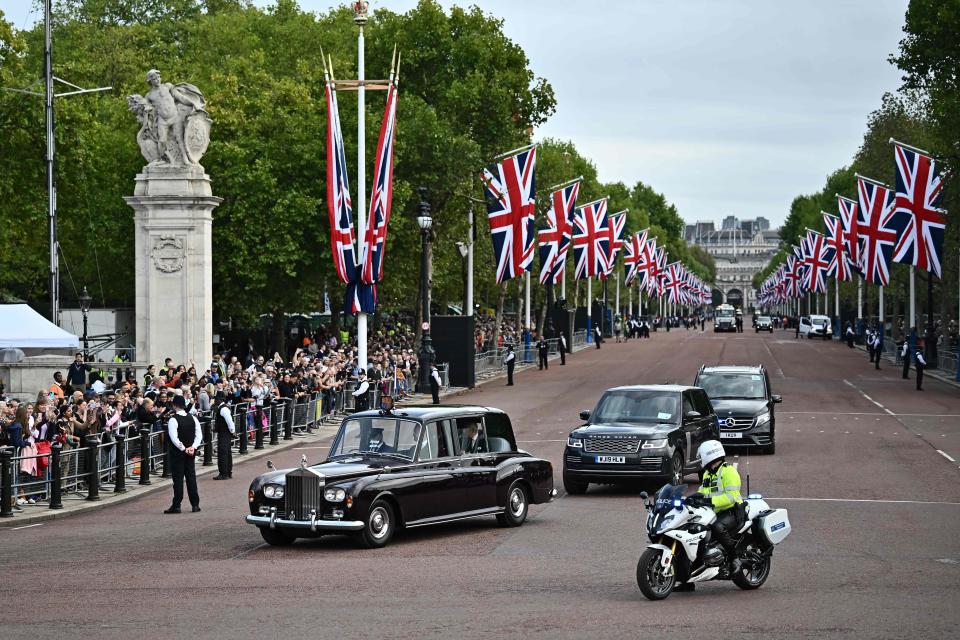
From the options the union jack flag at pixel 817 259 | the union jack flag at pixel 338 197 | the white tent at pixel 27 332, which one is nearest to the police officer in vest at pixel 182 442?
the white tent at pixel 27 332

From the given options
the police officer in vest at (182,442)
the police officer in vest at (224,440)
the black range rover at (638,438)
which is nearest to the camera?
the police officer in vest at (182,442)

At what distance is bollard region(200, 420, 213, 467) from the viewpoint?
2791 centimetres

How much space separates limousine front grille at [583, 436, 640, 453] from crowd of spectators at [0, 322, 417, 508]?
6.57 m

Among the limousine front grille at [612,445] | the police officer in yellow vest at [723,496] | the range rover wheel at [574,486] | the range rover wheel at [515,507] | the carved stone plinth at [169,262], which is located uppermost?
the carved stone plinth at [169,262]

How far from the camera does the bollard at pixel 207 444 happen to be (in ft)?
91.6

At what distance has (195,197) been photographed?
122 ft

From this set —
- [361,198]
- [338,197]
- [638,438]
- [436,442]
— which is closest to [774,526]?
[436,442]

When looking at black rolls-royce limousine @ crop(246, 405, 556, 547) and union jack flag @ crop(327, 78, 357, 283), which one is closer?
black rolls-royce limousine @ crop(246, 405, 556, 547)

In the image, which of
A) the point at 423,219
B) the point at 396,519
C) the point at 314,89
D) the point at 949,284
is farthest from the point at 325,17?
the point at 396,519

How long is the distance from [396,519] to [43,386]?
23128 mm

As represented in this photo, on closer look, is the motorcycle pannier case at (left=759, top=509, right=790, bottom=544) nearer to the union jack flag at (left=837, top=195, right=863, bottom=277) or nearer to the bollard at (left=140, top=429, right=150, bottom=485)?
the bollard at (left=140, top=429, right=150, bottom=485)

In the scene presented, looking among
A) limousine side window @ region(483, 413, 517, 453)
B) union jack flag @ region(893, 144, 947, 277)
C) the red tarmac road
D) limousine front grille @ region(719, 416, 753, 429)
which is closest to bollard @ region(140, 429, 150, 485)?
the red tarmac road

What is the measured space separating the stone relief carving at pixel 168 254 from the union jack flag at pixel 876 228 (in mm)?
30054

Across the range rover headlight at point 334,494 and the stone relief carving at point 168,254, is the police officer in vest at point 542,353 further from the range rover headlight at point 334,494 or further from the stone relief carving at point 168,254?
the range rover headlight at point 334,494
